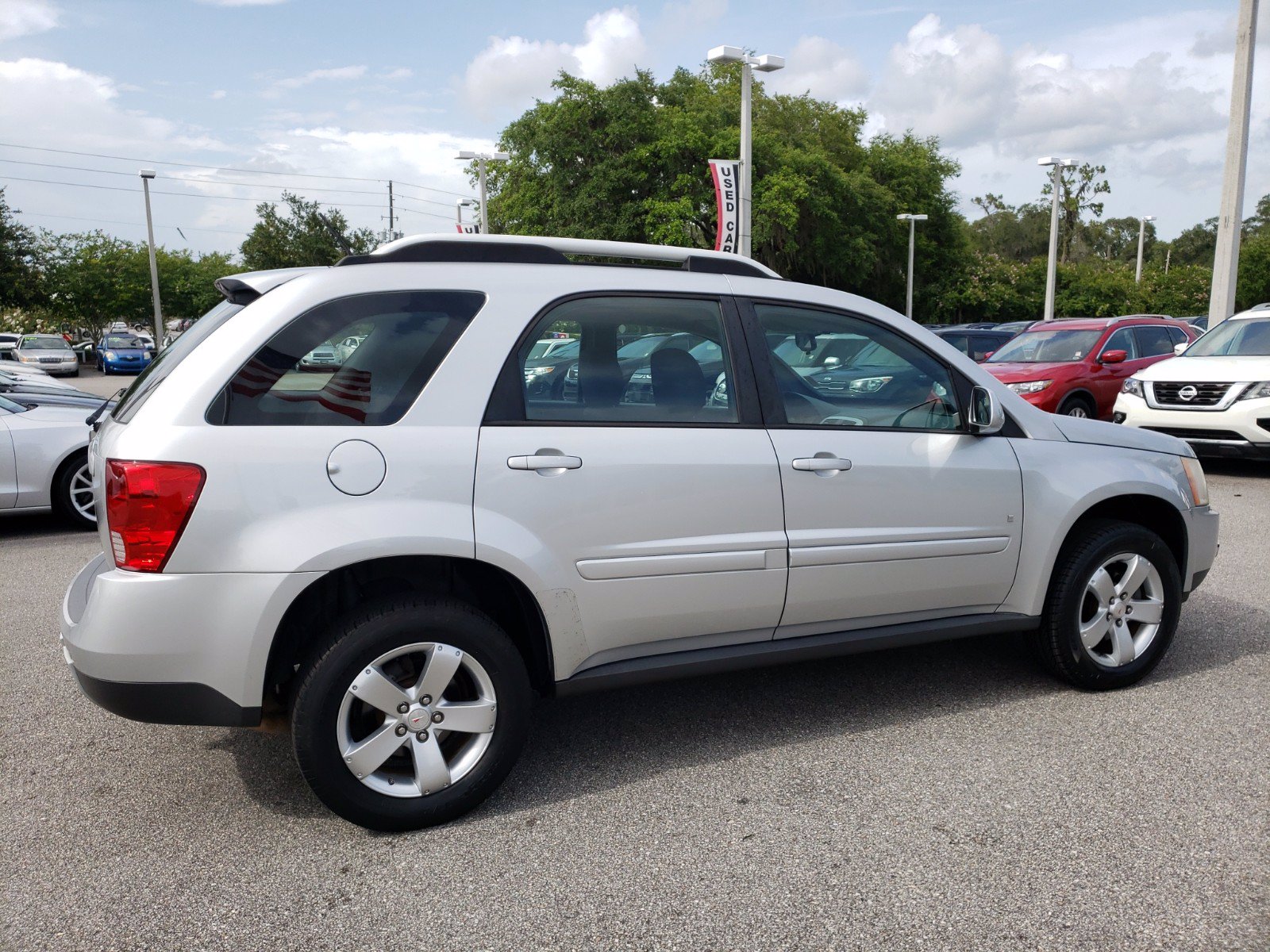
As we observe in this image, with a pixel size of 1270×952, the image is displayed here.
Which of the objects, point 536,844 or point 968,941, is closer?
point 968,941

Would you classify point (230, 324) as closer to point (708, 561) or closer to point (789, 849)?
point (708, 561)

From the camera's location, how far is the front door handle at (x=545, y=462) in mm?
3170

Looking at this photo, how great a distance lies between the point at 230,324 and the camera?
3.12 meters

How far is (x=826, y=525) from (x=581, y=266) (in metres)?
1.24

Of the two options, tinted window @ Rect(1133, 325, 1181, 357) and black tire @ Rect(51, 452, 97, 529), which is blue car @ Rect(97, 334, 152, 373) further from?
tinted window @ Rect(1133, 325, 1181, 357)

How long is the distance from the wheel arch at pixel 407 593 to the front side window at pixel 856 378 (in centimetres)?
116

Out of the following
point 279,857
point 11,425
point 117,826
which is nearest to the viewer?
point 279,857

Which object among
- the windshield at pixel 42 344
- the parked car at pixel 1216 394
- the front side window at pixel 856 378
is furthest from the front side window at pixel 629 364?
the windshield at pixel 42 344

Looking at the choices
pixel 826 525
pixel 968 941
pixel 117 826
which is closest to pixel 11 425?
pixel 117 826

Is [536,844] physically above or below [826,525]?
below

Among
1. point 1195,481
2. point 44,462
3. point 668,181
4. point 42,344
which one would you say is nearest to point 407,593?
point 1195,481

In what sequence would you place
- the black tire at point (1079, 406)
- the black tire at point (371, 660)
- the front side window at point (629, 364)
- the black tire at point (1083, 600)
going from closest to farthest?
the black tire at point (371, 660) → the front side window at point (629, 364) → the black tire at point (1083, 600) → the black tire at point (1079, 406)

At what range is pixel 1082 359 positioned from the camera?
12.7 meters

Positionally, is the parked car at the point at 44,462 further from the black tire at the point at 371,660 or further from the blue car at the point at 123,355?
the blue car at the point at 123,355
